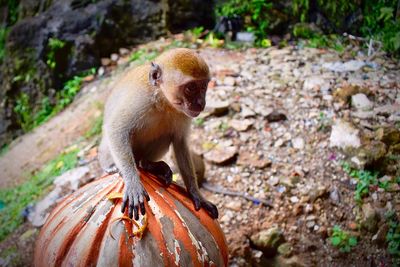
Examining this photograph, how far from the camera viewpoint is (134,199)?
257 centimetres

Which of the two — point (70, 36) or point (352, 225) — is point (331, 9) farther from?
point (70, 36)

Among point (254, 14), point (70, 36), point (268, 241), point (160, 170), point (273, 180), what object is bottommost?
point (268, 241)

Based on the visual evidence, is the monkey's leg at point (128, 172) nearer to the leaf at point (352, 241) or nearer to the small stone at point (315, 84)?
the leaf at point (352, 241)

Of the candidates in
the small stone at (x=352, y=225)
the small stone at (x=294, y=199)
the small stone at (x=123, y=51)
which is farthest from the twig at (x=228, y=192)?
the small stone at (x=123, y=51)

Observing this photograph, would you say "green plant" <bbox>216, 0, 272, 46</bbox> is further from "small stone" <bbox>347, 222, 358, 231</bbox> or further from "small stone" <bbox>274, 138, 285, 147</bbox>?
"small stone" <bbox>347, 222, 358, 231</bbox>

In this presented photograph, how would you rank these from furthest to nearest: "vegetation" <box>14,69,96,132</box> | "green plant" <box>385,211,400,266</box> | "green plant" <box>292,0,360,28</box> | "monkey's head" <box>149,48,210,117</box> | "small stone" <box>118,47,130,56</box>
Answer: "small stone" <box>118,47,130,56</box>, "vegetation" <box>14,69,96,132</box>, "green plant" <box>292,0,360,28</box>, "green plant" <box>385,211,400,266</box>, "monkey's head" <box>149,48,210,117</box>

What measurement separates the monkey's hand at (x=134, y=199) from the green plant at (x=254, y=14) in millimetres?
4703

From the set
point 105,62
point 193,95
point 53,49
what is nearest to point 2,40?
point 53,49

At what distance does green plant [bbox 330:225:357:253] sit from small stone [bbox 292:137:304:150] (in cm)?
102

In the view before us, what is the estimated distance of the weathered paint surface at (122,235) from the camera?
2.41m

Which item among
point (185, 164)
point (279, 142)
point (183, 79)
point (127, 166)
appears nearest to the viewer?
point (183, 79)

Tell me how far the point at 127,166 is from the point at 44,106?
476cm

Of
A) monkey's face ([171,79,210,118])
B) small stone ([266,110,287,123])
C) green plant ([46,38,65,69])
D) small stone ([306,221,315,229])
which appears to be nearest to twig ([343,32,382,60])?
small stone ([266,110,287,123])

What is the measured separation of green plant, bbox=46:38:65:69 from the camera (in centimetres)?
721
